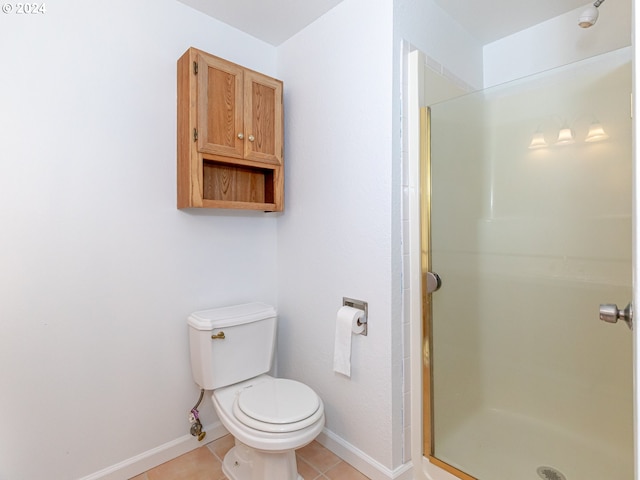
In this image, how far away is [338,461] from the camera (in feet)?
5.41

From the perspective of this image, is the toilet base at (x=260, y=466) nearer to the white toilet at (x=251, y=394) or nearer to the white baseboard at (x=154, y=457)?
the white toilet at (x=251, y=394)

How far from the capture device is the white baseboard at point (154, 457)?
4.83ft

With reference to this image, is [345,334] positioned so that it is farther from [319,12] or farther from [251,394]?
[319,12]

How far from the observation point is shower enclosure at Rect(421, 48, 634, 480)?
1421 millimetres

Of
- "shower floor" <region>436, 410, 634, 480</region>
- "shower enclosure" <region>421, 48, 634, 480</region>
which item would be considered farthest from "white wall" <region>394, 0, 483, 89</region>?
"shower floor" <region>436, 410, 634, 480</region>

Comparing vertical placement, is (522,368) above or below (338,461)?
above

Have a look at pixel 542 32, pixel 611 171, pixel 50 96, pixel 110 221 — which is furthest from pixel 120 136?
pixel 542 32

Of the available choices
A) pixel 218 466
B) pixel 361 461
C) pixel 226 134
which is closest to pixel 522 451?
pixel 361 461

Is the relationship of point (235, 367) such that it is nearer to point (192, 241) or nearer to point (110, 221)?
point (192, 241)

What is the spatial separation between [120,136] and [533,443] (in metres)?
2.28

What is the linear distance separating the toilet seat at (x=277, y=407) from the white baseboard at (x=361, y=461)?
0.36 m

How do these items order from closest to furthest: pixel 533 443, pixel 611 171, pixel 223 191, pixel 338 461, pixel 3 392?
pixel 3 392 → pixel 611 171 → pixel 533 443 → pixel 338 461 → pixel 223 191

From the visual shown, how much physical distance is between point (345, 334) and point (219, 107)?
1206 mm

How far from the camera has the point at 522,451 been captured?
1.50 metres
